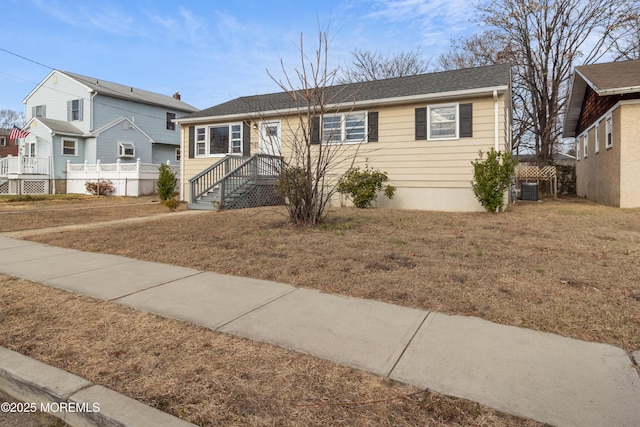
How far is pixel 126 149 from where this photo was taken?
84.7 ft

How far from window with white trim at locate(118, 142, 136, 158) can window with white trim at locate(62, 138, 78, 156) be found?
8.24 feet

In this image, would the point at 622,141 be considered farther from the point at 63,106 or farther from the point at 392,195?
the point at 63,106

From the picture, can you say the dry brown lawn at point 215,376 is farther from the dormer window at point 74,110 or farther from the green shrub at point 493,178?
the dormer window at point 74,110

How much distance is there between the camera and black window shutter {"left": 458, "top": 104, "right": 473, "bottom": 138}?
11.3m

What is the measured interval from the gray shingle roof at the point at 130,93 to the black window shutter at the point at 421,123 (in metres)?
21.7

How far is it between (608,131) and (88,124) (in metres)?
27.6

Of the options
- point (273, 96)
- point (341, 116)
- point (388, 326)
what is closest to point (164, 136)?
point (273, 96)

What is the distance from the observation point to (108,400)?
2.14m

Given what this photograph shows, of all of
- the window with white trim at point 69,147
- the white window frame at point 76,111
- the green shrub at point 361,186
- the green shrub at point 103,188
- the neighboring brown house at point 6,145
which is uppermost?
the neighboring brown house at point 6,145

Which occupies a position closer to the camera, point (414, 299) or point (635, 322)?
point (635, 322)

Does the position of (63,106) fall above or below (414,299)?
above

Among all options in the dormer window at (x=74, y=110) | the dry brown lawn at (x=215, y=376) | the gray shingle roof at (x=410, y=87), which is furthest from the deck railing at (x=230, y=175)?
the dormer window at (x=74, y=110)

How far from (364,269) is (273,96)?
13.3 meters

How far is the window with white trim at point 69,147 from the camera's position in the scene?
23.9 meters
